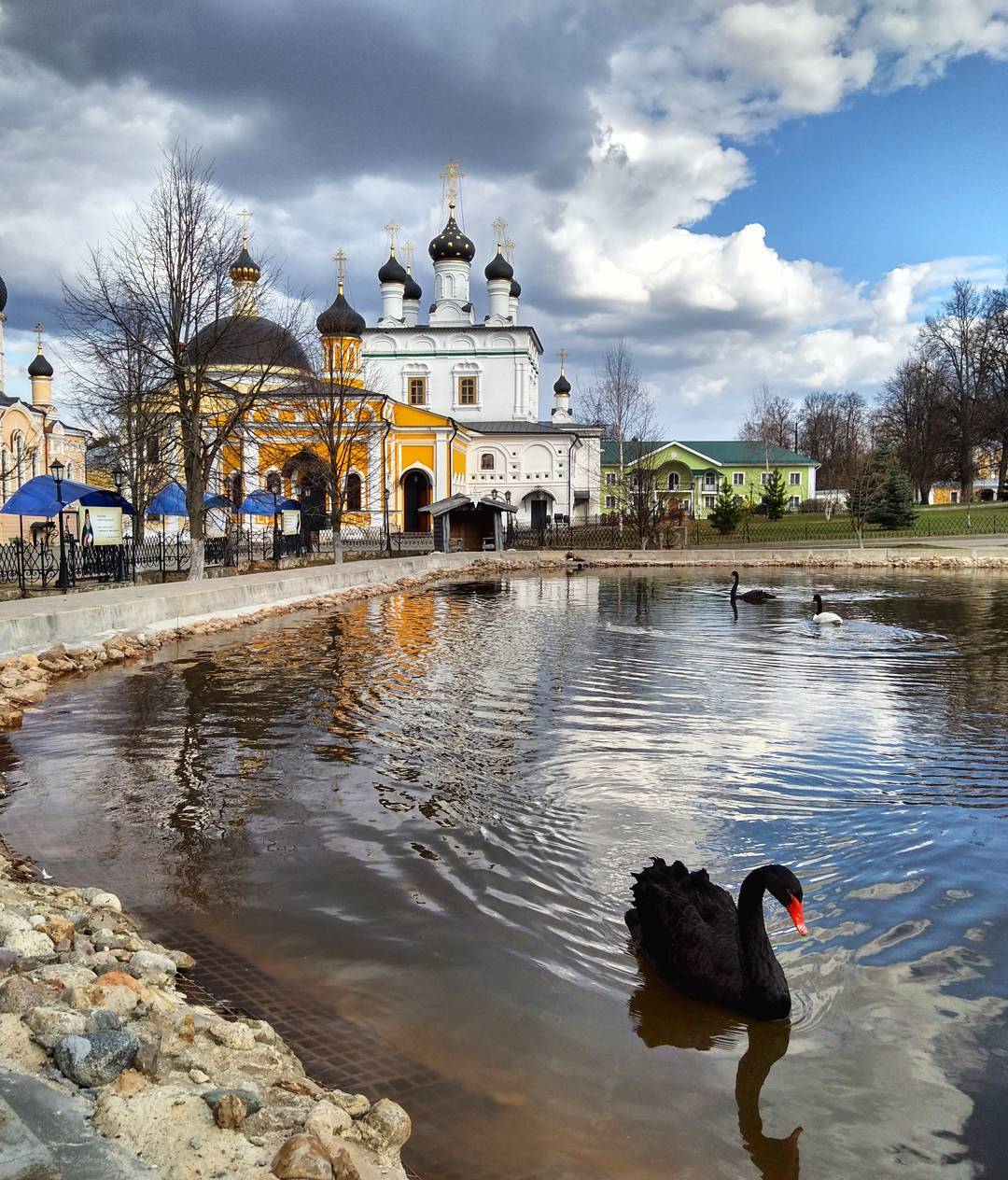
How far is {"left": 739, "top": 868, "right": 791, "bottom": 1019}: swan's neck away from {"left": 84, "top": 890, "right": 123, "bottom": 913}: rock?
3.23 metres

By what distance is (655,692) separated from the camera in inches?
464

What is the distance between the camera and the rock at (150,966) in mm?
4262

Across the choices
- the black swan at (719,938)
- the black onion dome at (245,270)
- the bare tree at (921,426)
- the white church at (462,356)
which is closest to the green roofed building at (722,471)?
the bare tree at (921,426)

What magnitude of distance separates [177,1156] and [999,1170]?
2.81 m

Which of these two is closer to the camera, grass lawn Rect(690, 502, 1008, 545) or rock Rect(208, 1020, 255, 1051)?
rock Rect(208, 1020, 255, 1051)

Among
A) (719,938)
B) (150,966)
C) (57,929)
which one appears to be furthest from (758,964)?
(57,929)

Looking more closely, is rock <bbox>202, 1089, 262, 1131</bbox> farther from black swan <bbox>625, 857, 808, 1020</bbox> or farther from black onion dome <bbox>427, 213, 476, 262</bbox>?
black onion dome <bbox>427, 213, 476, 262</bbox>

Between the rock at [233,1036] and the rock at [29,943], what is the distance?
3.15 feet

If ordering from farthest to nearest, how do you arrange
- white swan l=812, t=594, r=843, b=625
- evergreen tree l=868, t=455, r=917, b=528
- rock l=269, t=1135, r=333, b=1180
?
evergreen tree l=868, t=455, r=917, b=528 → white swan l=812, t=594, r=843, b=625 → rock l=269, t=1135, r=333, b=1180

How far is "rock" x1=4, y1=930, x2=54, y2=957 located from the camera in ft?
13.6

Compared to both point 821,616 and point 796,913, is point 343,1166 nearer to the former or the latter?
point 796,913

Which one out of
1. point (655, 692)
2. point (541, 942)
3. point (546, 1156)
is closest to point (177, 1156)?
Result: point (546, 1156)

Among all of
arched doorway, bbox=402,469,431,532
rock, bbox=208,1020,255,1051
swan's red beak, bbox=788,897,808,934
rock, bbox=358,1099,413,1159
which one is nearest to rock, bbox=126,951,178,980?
rock, bbox=208,1020,255,1051

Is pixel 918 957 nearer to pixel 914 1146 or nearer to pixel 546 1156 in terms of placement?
pixel 914 1146
